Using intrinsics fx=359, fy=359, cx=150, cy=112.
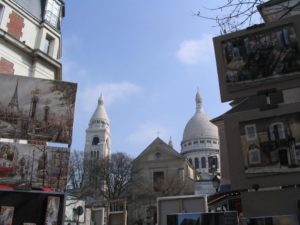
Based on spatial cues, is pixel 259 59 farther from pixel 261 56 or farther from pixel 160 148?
pixel 160 148

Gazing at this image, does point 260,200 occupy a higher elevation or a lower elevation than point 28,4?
lower

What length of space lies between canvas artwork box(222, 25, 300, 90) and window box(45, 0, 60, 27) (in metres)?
21.2

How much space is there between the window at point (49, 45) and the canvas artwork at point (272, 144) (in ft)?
68.6

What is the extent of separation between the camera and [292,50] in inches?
153

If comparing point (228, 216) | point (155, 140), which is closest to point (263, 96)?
point (228, 216)

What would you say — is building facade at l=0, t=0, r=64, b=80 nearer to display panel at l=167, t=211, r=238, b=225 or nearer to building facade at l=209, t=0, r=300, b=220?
display panel at l=167, t=211, r=238, b=225

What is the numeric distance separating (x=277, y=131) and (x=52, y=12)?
22.9 m

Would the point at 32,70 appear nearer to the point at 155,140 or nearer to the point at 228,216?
the point at 228,216

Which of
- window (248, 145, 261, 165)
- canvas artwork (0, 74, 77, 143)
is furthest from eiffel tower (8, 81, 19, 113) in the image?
window (248, 145, 261, 165)

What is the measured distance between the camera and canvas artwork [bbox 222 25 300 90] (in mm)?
3857

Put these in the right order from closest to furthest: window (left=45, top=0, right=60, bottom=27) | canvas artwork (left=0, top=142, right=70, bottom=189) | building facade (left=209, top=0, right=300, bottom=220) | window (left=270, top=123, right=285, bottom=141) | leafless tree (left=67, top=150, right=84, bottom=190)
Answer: building facade (left=209, top=0, right=300, bottom=220) → window (left=270, top=123, right=285, bottom=141) → canvas artwork (left=0, top=142, right=70, bottom=189) → window (left=45, top=0, right=60, bottom=27) → leafless tree (left=67, top=150, right=84, bottom=190)

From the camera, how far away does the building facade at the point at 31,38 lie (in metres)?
19.8

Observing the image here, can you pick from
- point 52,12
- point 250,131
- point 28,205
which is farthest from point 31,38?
point 250,131

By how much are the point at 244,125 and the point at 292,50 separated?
1.00m
